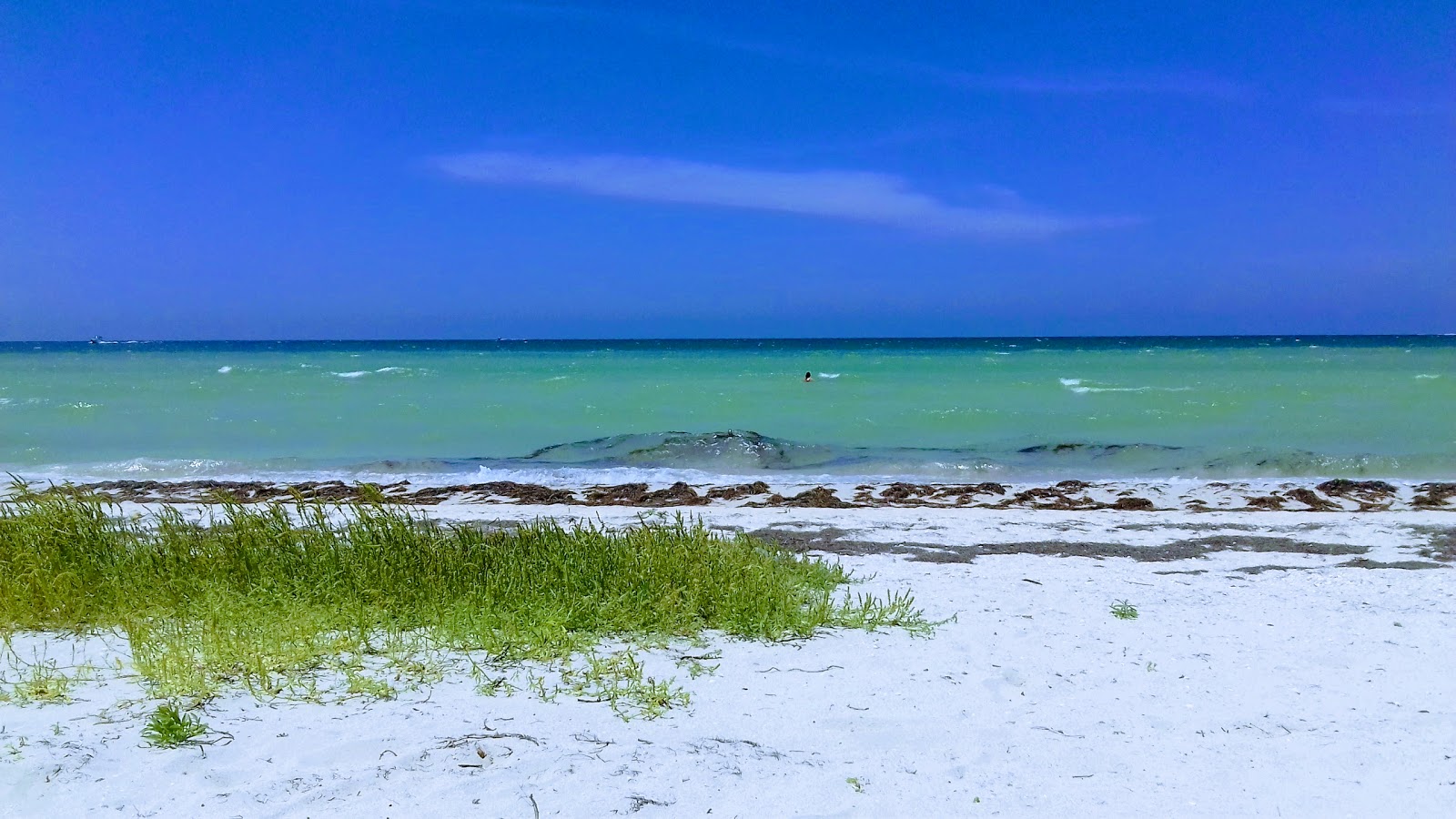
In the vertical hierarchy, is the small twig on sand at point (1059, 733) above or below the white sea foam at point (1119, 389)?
below

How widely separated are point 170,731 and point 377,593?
1.81 metres

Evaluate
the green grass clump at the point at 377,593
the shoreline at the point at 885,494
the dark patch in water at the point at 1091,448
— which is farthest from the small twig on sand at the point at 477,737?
the dark patch in water at the point at 1091,448

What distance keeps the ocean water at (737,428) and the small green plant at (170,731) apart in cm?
1150

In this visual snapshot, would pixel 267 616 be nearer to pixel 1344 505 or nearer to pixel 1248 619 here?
pixel 1248 619

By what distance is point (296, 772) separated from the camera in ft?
11.7

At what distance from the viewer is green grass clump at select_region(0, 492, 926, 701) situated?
15.9 ft

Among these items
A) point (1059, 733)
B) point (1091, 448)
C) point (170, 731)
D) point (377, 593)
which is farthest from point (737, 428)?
point (170, 731)

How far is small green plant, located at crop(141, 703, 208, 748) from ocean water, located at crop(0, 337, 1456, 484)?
11.5 metres

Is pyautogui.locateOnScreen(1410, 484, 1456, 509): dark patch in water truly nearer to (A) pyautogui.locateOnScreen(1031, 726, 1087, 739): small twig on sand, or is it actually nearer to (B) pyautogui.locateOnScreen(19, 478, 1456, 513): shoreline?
(B) pyautogui.locateOnScreen(19, 478, 1456, 513): shoreline

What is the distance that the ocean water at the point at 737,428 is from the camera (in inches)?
643

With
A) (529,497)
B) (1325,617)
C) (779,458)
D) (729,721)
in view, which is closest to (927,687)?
(729,721)

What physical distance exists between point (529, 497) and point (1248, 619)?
9384mm

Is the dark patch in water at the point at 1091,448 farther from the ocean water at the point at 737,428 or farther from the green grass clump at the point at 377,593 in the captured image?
the green grass clump at the point at 377,593

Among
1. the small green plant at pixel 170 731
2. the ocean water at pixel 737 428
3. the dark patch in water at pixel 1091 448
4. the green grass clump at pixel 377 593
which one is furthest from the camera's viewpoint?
the dark patch in water at pixel 1091 448
